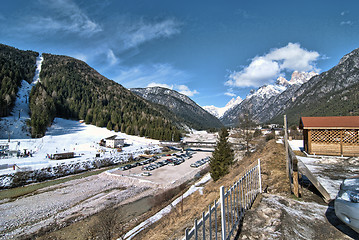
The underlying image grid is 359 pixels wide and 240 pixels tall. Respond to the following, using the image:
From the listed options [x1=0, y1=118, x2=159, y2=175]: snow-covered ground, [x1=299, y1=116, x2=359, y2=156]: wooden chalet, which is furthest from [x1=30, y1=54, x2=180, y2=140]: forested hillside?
[x1=299, y1=116, x2=359, y2=156]: wooden chalet

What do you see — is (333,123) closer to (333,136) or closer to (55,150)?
(333,136)

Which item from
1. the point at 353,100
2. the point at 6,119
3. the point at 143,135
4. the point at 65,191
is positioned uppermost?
the point at 353,100

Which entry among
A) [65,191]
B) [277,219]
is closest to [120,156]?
[65,191]

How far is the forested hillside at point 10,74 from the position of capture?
6368 cm

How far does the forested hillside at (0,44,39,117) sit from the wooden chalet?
85086mm

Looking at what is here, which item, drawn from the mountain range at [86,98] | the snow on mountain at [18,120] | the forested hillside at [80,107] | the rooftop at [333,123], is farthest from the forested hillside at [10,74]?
the rooftop at [333,123]

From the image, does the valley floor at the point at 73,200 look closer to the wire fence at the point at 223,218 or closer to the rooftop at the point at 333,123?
the wire fence at the point at 223,218

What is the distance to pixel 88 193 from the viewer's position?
2473 centimetres

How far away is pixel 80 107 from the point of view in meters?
102

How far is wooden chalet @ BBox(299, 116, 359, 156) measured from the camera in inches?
621

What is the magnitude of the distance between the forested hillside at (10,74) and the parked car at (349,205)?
278 ft

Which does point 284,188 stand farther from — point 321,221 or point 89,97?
point 89,97

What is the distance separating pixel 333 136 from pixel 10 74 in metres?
122

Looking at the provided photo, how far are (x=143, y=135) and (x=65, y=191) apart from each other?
56.1 metres
